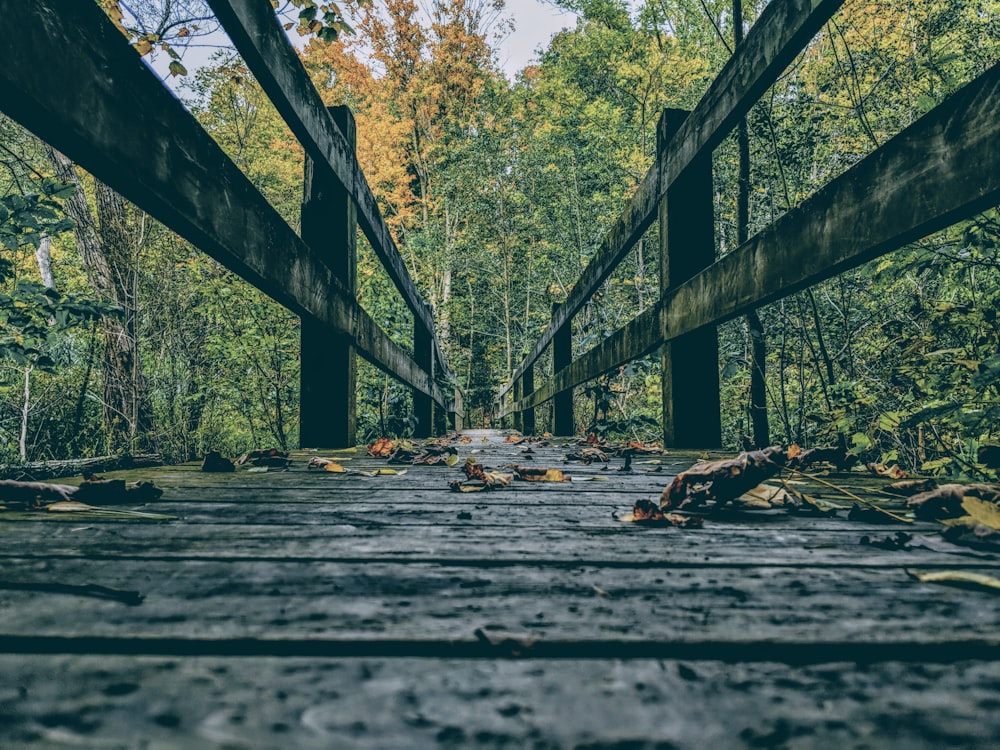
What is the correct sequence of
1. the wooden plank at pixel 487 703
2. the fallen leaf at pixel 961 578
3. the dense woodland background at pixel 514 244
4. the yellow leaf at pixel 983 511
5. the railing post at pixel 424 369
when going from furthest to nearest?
1. the railing post at pixel 424 369
2. the dense woodland background at pixel 514 244
3. the yellow leaf at pixel 983 511
4. the fallen leaf at pixel 961 578
5. the wooden plank at pixel 487 703

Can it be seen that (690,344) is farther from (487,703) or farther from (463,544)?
(487,703)

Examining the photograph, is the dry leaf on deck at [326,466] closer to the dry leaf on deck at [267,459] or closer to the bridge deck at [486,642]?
the dry leaf on deck at [267,459]

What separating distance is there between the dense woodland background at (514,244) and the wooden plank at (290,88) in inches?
35.0

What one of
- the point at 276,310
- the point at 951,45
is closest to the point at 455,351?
the point at 276,310

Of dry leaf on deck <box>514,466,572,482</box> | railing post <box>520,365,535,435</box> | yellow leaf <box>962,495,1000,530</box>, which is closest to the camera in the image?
yellow leaf <box>962,495,1000,530</box>

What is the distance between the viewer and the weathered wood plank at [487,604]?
548 millimetres

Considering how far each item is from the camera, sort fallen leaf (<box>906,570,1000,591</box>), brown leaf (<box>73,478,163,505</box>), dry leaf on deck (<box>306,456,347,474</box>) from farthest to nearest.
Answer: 1. dry leaf on deck (<box>306,456,347,474</box>)
2. brown leaf (<box>73,478,163,505</box>)
3. fallen leaf (<box>906,570,1000,591</box>)

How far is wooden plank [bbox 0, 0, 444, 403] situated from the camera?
0.85 m

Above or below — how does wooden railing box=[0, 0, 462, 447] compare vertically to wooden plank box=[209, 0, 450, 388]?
below

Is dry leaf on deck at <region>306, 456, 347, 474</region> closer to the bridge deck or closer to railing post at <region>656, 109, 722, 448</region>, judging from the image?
A: the bridge deck

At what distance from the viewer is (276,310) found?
6715mm

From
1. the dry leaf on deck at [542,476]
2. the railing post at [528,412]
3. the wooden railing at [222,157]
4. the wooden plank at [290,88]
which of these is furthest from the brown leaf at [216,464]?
the railing post at [528,412]

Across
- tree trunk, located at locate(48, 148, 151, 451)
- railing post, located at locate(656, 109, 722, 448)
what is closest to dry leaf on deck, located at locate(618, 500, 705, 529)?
railing post, located at locate(656, 109, 722, 448)

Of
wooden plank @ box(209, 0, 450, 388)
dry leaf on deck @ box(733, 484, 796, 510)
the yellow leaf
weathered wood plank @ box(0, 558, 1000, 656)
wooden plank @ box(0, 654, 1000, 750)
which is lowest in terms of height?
wooden plank @ box(0, 654, 1000, 750)
